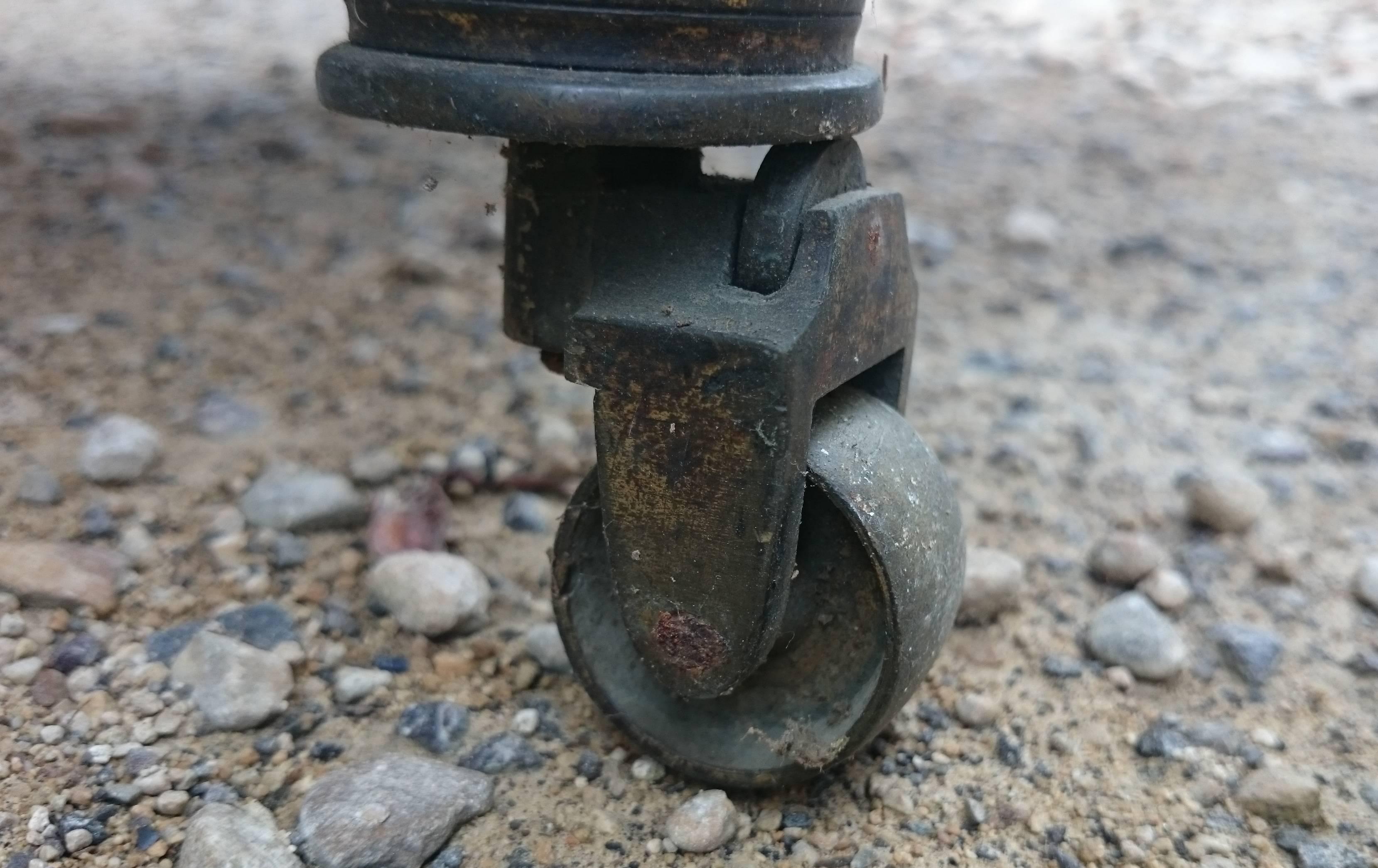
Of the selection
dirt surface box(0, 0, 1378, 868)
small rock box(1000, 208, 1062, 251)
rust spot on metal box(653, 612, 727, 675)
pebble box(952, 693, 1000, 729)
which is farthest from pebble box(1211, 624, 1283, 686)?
small rock box(1000, 208, 1062, 251)

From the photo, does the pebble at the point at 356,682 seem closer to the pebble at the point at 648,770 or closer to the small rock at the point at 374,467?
the pebble at the point at 648,770

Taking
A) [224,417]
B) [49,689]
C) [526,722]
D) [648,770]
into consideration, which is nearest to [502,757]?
[526,722]

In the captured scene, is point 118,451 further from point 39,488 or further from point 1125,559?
point 1125,559

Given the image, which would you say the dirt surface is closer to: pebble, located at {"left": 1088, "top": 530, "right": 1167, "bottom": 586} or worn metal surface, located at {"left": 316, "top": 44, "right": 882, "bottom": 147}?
pebble, located at {"left": 1088, "top": 530, "right": 1167, "bottom": 586}

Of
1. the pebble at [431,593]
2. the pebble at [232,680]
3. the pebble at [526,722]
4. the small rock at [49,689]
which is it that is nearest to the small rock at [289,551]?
the pebble at [431,593]

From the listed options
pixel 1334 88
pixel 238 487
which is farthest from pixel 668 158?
pixel 1334 88
